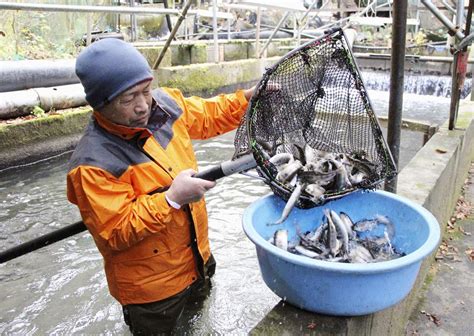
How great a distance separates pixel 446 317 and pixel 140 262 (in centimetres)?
257

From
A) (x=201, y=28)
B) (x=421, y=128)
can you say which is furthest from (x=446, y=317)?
(x=201, y=28)

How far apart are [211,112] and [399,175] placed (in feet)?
7.37

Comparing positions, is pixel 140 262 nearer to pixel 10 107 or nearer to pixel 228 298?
pixel 228 298

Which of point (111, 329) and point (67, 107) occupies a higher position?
point (67, 107)

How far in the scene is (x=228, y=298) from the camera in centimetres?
390

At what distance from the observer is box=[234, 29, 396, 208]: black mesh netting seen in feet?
7.79

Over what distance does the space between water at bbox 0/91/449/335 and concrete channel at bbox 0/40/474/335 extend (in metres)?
0.13

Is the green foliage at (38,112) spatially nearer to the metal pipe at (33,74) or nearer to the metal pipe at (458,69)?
the metal pipe at (33,74)

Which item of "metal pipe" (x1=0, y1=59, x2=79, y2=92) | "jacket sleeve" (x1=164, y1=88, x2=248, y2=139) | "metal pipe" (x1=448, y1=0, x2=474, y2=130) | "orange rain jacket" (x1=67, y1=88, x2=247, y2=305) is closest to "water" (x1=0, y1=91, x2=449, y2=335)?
"orange rain jacket" (x1=67, y1=88, x2=247, y2=305)

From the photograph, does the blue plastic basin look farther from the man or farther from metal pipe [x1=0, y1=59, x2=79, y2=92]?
metal pipe [x1=0, y1=59, x2=79, y2=92]

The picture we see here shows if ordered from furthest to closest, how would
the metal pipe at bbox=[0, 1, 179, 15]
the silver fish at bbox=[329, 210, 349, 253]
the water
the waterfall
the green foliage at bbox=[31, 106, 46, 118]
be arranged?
the waterfall < the green foliage at bbox=[31, 106, 46, 118] < the metal pipe at bbox=[0, 1, 179, 15] < the water < the silver fish at bbox=[329, 210, 349, 253]

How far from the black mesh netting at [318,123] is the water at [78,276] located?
0.83m

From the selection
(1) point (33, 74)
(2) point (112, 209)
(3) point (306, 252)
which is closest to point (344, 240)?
(3) point (306, 252)

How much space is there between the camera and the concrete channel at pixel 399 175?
6.85ft
